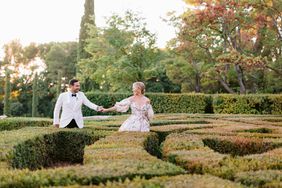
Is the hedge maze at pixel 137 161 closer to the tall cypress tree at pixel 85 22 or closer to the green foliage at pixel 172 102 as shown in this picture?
the green foliage at pixel 172 102

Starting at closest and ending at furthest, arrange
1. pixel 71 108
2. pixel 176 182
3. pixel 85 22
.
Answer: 1. pixel 176 182
2. pixel 71 108
3. pixel 85 22

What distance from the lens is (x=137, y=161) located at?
5.22m

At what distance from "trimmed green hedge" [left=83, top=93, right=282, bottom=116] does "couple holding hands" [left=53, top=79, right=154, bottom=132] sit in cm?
1425

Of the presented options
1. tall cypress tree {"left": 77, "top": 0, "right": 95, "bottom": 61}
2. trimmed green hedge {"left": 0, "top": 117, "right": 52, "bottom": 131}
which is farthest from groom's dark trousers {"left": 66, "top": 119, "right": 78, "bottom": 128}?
tall cypress tree {"left": 77, "top": 0, "right": 95, "bottom": 61}

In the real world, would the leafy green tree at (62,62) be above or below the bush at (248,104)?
above

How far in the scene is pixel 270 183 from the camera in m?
4.32

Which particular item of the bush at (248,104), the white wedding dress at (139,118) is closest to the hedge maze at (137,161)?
the white wedding dress at (139,118)

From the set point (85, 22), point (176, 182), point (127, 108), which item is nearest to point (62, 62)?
point (85, 22)

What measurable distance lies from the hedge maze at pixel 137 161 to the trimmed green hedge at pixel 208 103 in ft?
46.7

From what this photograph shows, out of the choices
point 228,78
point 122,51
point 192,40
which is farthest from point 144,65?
point 228,78

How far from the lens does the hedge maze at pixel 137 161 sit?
4359 mm

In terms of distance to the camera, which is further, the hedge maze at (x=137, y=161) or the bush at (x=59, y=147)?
the bush at (x=59, y=147)

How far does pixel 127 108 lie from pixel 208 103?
1558 cm

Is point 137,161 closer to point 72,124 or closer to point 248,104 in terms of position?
point 72,124
